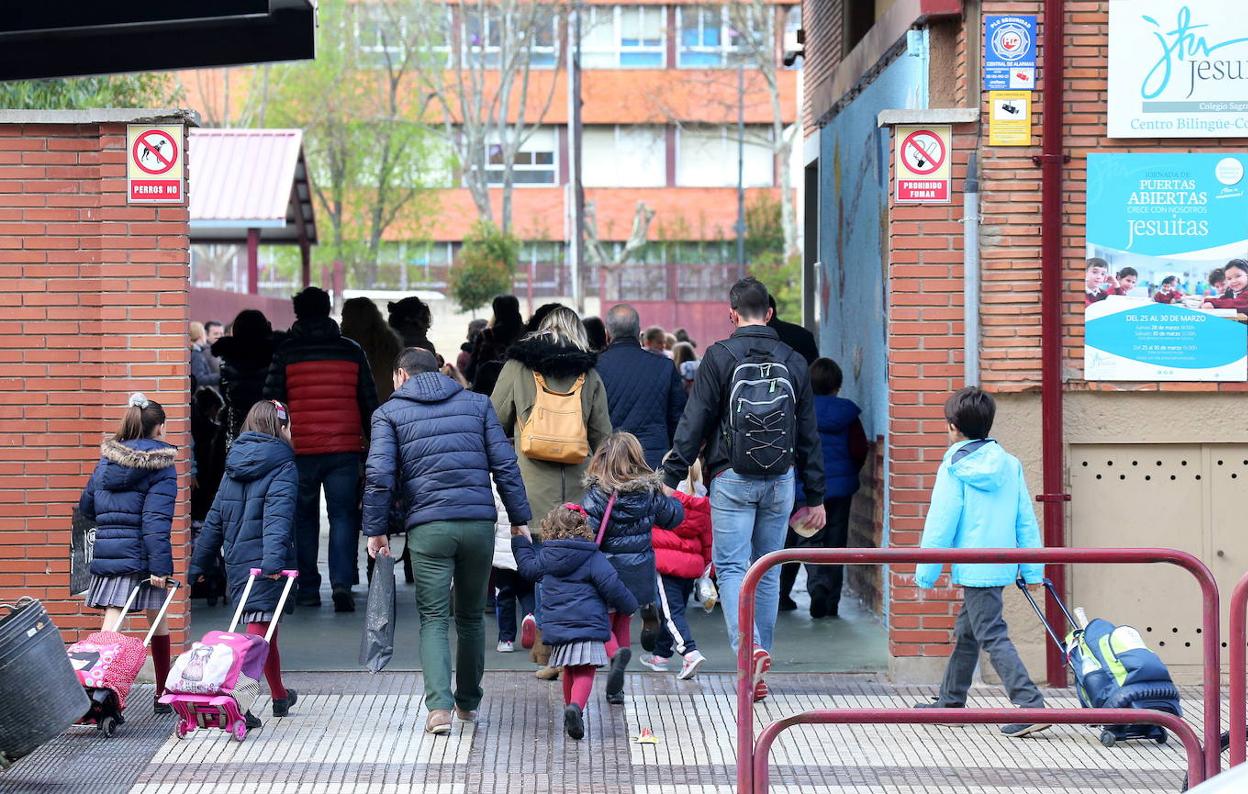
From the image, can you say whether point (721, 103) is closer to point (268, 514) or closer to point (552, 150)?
point (552, 150)

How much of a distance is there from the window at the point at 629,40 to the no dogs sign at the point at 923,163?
48807mm

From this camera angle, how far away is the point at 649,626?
325 inches

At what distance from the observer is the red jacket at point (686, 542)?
333 inches

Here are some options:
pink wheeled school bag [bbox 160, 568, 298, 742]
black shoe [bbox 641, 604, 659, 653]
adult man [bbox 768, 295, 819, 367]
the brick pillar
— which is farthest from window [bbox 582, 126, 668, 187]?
pink wheeled school bag [bbox 160, 568, 298, 742]

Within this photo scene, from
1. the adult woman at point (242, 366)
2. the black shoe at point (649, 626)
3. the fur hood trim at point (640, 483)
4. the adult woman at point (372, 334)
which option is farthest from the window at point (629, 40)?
the fur hood trim at point (640, 483)

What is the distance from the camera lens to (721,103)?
5422cm

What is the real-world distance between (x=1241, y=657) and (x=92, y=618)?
220 inches

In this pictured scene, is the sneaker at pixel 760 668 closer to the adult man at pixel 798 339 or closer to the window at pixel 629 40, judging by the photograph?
the adult man at pixel 798 339

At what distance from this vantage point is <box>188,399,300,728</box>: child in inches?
297

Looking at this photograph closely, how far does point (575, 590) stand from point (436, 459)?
84cm

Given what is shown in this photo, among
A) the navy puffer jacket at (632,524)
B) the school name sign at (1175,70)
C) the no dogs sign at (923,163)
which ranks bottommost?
the navy puffer jacket at (632,524)

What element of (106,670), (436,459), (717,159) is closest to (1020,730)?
(436,459)

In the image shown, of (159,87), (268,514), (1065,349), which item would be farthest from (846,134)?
(159,87)

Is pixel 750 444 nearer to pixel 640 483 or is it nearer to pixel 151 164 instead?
pixel 640 483
